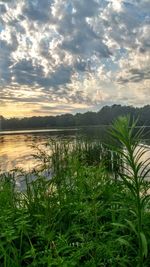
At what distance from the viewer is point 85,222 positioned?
12.7 ft

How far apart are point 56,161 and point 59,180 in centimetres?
132

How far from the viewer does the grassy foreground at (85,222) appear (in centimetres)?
279

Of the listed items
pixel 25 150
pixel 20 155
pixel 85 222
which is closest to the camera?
pixel 85 222

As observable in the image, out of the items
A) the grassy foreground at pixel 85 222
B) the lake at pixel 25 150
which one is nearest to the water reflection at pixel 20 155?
the lake at pixel 25 150

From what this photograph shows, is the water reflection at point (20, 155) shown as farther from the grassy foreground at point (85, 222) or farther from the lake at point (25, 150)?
the grassy foreground at point (85, 222)

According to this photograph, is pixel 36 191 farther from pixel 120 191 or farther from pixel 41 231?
pixel 41 231

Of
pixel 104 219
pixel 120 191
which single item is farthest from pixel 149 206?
pixel 120 191

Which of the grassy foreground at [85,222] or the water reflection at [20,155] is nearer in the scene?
the grassy foreground at [85,222]

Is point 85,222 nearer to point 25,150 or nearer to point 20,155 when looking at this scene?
point 20,155

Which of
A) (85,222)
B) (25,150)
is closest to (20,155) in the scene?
(25,150)

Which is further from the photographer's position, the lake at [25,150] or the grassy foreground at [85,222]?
the lake at [25,150]

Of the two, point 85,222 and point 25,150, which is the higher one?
point 85,222

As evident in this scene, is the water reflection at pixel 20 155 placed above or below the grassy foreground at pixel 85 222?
below

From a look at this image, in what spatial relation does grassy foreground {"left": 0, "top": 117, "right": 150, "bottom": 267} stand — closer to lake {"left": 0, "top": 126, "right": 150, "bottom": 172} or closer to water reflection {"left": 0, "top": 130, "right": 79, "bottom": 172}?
lake {"left": 0, "top": 126, "right": 150, "bottom": 172}
